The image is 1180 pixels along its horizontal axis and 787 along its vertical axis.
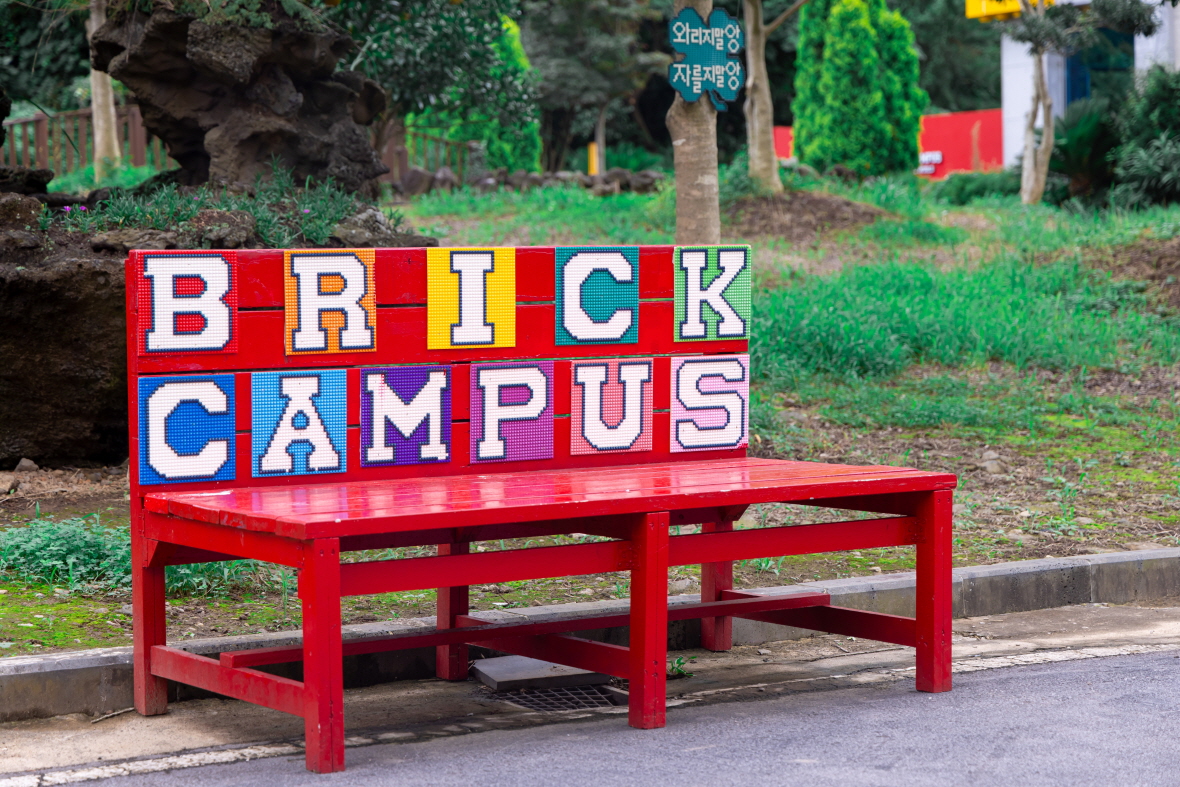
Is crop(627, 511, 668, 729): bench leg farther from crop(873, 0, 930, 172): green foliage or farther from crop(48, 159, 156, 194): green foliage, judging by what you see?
crop(873, 0, 930, 172): green foliage

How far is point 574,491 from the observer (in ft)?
15.0

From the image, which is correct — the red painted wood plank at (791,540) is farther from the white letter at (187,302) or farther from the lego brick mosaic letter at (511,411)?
the white letter at (187,302)

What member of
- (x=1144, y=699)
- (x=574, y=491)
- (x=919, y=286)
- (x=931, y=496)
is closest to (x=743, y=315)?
(x=931, y=496)

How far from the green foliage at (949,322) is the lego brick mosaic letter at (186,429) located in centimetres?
663

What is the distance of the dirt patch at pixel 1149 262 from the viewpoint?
547 inches

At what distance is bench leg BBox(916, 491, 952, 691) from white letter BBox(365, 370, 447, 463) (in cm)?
181

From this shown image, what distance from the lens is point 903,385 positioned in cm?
1105

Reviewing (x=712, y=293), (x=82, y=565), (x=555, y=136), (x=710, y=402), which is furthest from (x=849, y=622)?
(x=555, y=136)

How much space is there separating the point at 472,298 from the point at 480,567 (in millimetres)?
1282

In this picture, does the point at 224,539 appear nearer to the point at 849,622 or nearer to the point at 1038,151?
the point at 849,622

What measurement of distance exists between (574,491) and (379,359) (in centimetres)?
95

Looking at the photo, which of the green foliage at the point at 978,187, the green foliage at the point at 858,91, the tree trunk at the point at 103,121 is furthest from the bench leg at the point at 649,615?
the green foliage at the point at 858,91

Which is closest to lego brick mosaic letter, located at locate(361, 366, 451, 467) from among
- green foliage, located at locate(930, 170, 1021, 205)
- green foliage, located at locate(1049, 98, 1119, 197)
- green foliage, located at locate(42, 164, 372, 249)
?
green foliage, located at locate(42, 164, 372, 249)

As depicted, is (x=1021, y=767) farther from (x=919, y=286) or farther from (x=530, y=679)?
(x=919, y=286)
